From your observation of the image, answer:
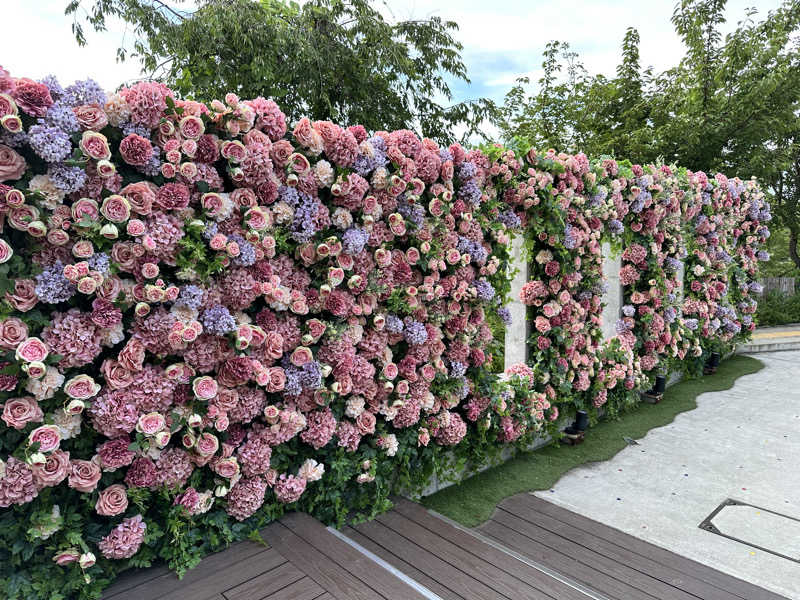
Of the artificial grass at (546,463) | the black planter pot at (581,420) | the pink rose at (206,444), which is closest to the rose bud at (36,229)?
the pink rose at (206,444)

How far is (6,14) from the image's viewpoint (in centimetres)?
471

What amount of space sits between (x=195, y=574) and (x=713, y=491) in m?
3.18

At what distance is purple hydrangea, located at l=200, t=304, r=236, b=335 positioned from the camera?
73.4 inches

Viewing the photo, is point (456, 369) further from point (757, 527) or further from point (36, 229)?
point (36, 229)

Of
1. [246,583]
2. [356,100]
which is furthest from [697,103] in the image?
[246,583]

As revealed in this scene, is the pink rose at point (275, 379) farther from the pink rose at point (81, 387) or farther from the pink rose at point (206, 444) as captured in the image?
the pink rose at point (81, 387)

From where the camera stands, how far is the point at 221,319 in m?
1.87

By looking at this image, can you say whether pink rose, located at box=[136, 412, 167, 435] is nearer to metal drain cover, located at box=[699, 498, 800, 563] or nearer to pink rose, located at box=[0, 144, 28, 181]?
pink rose, located at box=[0, 144, 28, 181]

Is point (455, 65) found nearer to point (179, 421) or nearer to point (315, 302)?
point (315, 302)

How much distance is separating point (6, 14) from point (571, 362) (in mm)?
6094

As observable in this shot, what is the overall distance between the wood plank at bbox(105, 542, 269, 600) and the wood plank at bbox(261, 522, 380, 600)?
0.30 feet

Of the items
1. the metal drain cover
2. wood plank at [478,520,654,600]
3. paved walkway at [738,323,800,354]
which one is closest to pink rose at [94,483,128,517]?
wood plank at [478,520,654,600]

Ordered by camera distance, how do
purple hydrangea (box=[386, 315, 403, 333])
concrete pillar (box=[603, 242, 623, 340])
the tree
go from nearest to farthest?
purple hydrangea (box=[386, 315, 403, 333]) < concrete pillar (box=[603, 242, 623, 340]) < the tree

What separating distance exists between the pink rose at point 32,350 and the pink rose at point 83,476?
0.39 metres
